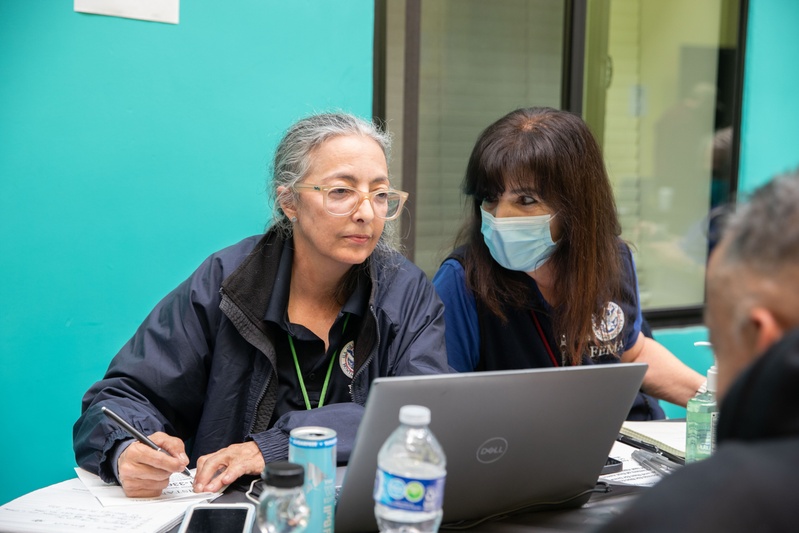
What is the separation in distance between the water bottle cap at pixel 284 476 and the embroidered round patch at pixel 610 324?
1.30m

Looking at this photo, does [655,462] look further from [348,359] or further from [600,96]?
[600,96]

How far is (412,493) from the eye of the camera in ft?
3.60

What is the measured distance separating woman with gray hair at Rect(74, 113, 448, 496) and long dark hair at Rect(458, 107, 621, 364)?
251mm

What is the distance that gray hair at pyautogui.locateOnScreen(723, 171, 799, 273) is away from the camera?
81 centimetres

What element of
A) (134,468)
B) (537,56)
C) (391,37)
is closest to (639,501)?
(134,468)

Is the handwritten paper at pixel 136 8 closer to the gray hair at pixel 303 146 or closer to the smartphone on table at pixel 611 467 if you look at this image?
the gray hair at pixel 303 146

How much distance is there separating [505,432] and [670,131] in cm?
336

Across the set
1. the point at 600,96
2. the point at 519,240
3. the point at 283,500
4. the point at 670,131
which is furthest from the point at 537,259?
the point at 670,131

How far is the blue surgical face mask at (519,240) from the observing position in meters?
2.14

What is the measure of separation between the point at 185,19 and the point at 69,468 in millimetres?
1456

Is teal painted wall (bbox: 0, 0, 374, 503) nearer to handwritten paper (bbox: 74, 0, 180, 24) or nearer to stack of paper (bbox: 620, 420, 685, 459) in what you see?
handwritten paper (bbox: 74, 0, 180, 24)

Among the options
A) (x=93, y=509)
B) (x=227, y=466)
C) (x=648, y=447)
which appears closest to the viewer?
(x=93, y=509)

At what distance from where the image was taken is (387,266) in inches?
81.7

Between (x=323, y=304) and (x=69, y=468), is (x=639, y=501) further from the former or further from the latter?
(x=69, y=468)
